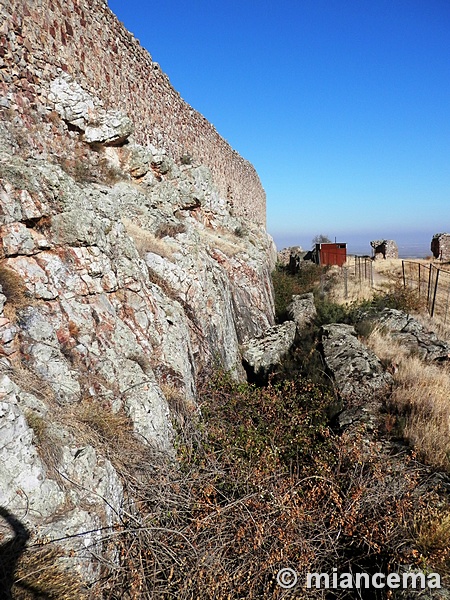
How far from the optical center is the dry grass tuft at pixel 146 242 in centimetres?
665

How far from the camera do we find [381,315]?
9711 millimetres

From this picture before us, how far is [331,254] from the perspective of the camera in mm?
21641

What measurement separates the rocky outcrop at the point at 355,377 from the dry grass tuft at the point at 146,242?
139 inches

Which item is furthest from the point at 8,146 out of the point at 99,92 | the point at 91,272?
the point at 99,92

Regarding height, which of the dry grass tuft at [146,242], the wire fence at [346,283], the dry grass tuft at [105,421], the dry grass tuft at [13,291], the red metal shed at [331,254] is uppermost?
the dry grass tuft at [146,242]

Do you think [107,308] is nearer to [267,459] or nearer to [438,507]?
[267,459]

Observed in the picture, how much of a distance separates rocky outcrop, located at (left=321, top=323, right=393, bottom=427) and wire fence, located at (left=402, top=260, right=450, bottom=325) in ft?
15.0

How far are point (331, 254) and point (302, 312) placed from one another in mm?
11849

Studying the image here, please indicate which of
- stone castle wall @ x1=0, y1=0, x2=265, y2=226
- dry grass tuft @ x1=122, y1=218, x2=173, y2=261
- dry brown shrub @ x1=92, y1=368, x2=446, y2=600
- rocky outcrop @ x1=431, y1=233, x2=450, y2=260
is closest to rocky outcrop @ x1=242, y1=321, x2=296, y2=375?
dry grass tuft @ x1=122, y1=218, x2=173, y2=261

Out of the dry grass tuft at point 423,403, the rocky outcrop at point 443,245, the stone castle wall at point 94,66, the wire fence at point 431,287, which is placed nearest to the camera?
the dry grass tuft at point 423,403

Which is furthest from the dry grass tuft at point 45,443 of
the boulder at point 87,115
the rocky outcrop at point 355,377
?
the boulder at point 87,115

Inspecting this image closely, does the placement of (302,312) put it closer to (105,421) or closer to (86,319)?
(86,319)

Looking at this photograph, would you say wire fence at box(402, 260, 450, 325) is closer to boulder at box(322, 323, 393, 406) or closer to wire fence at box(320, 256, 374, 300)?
wire fence at box(320, 256, 374, 300)

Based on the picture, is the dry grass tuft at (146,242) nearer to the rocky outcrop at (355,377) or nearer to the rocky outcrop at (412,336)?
the rocky outcrop at (355,377)
